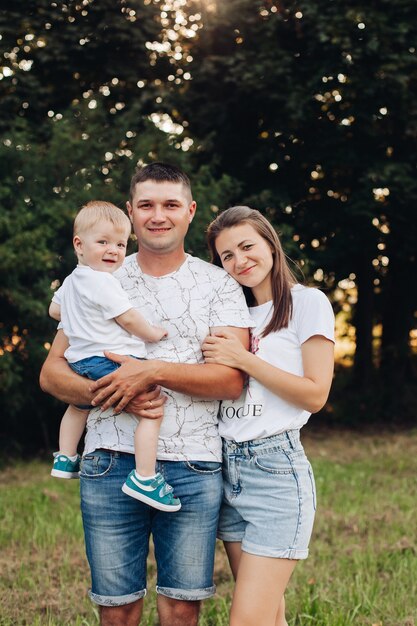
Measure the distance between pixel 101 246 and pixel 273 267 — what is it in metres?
0.69

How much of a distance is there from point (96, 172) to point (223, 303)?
23.5ft

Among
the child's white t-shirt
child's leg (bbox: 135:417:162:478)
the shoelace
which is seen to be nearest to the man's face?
the child's white t-shirt

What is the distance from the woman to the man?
75 millimetres

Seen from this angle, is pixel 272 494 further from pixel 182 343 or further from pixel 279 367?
→ pixel 182 343

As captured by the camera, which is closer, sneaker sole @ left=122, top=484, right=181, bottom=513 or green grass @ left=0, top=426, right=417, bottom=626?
sneaker sole @ left=122, top=484, right=181, bottom=513

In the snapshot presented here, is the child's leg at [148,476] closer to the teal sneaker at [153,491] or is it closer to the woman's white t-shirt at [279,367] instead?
the teal sneaker at [153,491]

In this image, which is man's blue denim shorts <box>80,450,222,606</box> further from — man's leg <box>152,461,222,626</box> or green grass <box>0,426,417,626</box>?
green grass <box>0,426,417,626</box>

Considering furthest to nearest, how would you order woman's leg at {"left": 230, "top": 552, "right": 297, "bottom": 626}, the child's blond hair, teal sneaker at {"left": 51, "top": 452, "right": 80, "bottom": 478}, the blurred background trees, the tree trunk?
the tree trunk < the blurred background trees < teal sneaker at {"left": 51, "top": 452, "right": 80, "bottom": 478} < the child's blond hair < woman's leg at {"left": 230, "top": 552, "right": 297, "bottom": 626}

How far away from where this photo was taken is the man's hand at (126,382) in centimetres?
274

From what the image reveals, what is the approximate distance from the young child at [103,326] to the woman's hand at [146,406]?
0.11 feet

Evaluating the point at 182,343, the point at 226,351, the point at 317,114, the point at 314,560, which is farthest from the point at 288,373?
the point at 317,114

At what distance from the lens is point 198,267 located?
9.95 feet

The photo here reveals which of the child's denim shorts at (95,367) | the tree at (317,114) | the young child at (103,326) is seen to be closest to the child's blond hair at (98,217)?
the young child at (103,326)

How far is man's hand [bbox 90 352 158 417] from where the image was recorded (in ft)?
8.99
